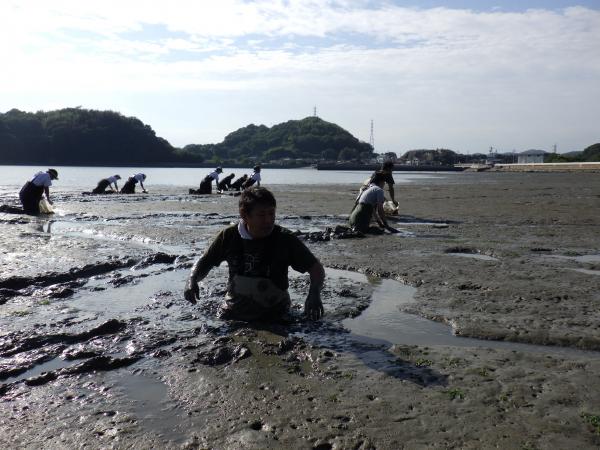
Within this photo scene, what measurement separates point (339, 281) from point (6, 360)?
3906mm

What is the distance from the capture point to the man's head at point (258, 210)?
457 cm

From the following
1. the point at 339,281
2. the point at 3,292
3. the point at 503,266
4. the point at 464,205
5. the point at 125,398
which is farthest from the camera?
the point at 464,205

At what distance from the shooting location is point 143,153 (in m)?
128

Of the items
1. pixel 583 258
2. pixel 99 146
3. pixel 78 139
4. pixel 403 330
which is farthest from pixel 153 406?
pixel 99 146

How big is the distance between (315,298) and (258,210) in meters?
0.89

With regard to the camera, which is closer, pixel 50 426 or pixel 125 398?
pixel 50 426

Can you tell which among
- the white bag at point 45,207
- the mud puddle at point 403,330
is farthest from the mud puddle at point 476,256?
the white bag at point 45,207

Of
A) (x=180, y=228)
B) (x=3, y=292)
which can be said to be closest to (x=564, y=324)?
(x=3, y=292)

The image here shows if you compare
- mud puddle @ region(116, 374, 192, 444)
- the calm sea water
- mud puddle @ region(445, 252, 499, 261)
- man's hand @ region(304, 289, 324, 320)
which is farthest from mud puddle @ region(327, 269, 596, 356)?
the calm sea water

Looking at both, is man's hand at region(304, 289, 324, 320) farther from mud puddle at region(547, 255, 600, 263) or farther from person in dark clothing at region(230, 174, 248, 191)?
person in dark clothing at region(230, 174, 248, 191)

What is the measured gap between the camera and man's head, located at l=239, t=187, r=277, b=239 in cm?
457

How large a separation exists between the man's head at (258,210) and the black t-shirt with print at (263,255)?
0.40ft

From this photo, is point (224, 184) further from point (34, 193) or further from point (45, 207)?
point (34, 193)

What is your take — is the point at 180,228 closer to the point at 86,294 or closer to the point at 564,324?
the point at 86,294
